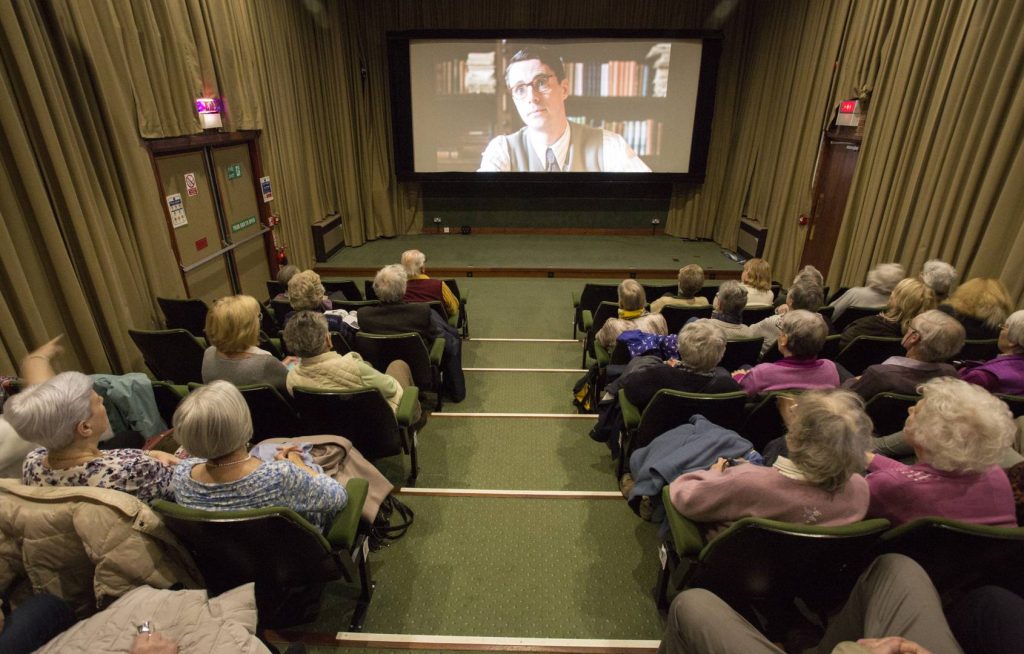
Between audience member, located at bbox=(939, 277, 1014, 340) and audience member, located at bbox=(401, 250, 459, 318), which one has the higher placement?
audience member, located at bbox=(939, 277, 1014, 340)

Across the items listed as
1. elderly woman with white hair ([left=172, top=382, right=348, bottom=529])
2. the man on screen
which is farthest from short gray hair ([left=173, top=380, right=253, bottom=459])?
the man on screen

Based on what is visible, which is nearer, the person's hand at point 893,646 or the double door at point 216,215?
the person's hand at point 893,646

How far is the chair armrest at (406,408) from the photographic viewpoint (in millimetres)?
2535

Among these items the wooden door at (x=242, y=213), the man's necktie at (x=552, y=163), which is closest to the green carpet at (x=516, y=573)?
the wooden door at (x=242, y=213)

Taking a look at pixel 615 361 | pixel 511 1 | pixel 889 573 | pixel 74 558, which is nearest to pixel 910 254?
pixel 615 361

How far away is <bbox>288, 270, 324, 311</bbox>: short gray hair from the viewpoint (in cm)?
312

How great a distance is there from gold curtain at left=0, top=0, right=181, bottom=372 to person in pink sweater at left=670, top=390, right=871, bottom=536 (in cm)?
336

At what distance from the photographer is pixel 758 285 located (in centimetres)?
367

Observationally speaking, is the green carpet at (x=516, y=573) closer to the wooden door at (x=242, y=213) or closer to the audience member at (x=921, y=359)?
the audience member at (x=921, y=359)

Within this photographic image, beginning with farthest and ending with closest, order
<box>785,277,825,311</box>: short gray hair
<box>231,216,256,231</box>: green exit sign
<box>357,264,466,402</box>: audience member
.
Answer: <box>231,216,256,231</box>: green exit sign
<box>357,264,466,402</box>: audience member
<box>785,277,825,311</box>: short gray hair

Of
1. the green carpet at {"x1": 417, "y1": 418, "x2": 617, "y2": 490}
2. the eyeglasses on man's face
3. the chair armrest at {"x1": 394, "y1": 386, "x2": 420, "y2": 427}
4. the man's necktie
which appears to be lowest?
the green carpet at {"x1": 417, "y1": 418, "x2": 617, "y2": 490}

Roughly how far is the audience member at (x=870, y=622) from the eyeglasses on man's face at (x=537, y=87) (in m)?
7.30

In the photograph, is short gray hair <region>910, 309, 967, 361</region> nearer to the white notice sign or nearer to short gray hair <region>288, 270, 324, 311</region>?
short gray hair <region>288, 270, 324, 311</region>

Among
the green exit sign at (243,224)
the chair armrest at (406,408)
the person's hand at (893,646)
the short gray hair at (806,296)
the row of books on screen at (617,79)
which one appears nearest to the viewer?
the person's hand at (893,646)
